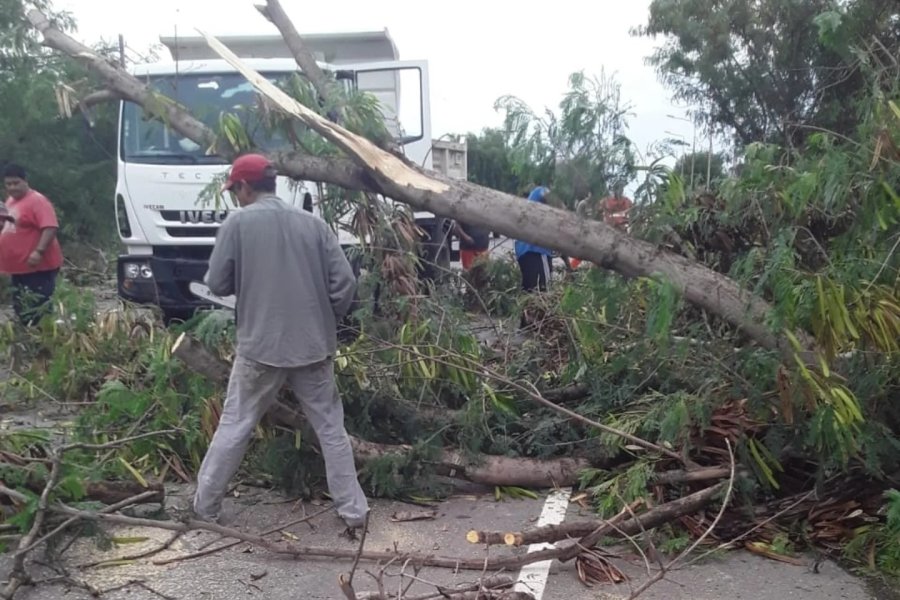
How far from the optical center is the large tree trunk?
16.5ft

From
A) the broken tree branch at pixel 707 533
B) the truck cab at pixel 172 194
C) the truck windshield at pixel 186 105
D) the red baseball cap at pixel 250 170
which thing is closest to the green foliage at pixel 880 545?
the broken tree branch at pixel 707 533

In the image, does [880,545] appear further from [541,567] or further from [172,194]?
[172,194]

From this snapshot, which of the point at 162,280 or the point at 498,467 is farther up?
the point at 162,280

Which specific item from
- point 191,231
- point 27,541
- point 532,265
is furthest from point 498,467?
point 191,231

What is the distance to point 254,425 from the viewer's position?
4879 mm

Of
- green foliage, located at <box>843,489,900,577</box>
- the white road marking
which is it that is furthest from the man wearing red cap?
green foliage, located at <box>843,489,900,577</box>

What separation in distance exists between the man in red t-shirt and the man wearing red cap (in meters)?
3.82

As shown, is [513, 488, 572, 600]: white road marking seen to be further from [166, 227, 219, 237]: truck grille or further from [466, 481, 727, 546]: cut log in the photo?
[166, 227, 219, 237]: truck grille

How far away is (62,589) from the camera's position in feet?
13.9

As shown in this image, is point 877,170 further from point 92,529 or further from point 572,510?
point 92,529

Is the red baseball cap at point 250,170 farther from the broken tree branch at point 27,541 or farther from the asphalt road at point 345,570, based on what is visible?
the asphalt road at point 345,570

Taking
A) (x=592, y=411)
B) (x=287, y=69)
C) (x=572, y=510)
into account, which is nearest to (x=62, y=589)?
(x=572, y=510)

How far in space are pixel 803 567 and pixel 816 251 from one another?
154cm

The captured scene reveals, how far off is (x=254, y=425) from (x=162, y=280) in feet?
16.4
